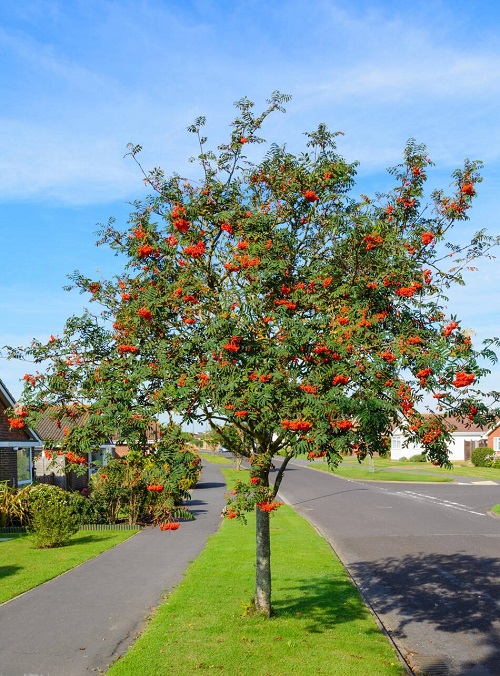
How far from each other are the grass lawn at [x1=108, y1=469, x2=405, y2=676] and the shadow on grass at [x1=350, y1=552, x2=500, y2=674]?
2.20 feet

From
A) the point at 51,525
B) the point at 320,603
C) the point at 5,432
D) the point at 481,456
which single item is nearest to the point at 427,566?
the point at 320,603

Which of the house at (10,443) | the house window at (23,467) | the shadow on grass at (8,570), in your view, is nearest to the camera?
the shadow on grass at (8,570)

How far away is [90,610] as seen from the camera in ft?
34.5

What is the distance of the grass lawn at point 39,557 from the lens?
1269 centimetres

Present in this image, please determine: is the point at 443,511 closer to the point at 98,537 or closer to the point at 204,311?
the point at 98,537

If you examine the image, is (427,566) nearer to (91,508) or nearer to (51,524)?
(51,524)

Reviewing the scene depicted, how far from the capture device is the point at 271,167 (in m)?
9.80

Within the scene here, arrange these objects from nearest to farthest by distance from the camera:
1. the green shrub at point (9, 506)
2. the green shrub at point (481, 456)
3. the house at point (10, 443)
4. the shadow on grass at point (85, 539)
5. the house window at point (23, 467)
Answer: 1. the shadow on grass at point (85, 539)
2. the green shrub at point (9, 506)
3. the house at point (10, 443)
4. the house window at point (23, 467)
5. the green shrub at point (481, 456)

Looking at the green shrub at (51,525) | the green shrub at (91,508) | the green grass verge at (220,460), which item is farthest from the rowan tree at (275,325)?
the green grass verge at (220,460)

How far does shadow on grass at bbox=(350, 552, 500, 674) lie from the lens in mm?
9727

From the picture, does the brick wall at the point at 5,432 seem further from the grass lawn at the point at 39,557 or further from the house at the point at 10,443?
the grass lawn at the point at 39,557

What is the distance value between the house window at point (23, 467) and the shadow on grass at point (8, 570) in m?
10.1

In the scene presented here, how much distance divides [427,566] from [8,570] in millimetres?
8852

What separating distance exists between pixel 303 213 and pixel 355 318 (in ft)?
7.17
